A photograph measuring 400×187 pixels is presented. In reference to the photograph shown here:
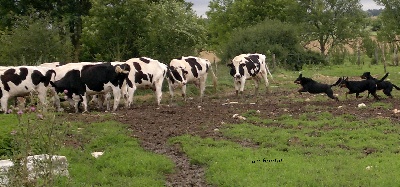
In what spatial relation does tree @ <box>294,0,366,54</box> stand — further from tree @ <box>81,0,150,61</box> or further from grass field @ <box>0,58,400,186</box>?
grass field @ <box>0,58,400,186</box>

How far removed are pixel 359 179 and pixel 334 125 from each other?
5097 mm

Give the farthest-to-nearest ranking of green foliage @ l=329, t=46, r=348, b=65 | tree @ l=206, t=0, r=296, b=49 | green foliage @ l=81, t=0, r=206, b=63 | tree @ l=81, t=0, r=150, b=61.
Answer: tree @ l=206, t=0, r=296, b=49 → green foliage @ l=329, t=46, r=348, b=65 → green foliage @ l=81, t=0, r=206, b=63 → tree @ l=81, t=0, r=150, b=61

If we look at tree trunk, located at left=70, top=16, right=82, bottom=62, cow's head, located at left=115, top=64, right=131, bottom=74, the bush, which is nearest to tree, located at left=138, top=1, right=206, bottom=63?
tree trunk, located at left=70, top=16, right=82, bottom=62

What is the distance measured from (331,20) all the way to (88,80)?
138ft

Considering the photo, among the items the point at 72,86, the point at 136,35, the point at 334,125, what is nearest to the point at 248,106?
the point at 334,125

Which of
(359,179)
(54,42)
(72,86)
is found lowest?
(359,179)

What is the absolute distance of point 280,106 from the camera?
19109 mm

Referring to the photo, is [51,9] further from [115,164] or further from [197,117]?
[115,164]

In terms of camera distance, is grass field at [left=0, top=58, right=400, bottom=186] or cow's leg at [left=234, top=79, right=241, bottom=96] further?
cow's leg at [left=234, top=79, right=241, bottom=96]

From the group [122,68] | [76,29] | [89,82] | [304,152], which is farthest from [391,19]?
[304,152]

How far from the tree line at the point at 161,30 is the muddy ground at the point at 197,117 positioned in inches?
329

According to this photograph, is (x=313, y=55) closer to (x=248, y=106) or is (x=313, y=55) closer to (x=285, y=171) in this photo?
(x=248, y=106)

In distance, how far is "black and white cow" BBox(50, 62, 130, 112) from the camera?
1969cm

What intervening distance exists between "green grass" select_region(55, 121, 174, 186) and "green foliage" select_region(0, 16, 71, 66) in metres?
13.2
